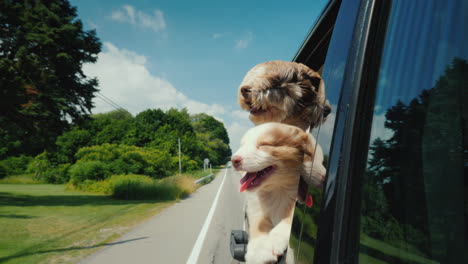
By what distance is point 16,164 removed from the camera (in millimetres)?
38781

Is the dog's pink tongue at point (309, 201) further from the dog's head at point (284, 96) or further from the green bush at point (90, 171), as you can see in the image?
the green bush at point (90, 171)

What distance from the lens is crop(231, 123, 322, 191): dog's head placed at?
41.4 inches

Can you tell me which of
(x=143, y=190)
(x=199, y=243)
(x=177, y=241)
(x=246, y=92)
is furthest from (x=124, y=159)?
(x=246, y=92)

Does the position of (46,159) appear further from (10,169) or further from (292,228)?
(292,228)

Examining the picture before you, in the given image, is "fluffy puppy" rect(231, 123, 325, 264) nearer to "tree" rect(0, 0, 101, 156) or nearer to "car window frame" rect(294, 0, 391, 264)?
"car window frame" rect(294, 0, 391, 264)

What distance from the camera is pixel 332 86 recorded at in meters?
1.07

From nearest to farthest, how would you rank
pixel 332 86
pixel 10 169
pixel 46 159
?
pixel 332 86
pixel 46 159
pixel 10 169

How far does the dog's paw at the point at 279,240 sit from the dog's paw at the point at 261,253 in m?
0.01

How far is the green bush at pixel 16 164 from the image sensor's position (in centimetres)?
3756

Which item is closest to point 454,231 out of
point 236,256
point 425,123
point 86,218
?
point 425,123

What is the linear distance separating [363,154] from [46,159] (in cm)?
4078

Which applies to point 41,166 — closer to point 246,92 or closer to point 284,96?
point 246,92

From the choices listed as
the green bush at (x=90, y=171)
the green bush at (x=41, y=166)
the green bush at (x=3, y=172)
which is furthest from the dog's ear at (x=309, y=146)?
the green bush at (x=3, y=172)

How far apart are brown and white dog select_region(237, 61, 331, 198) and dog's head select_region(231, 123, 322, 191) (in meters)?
0.10
